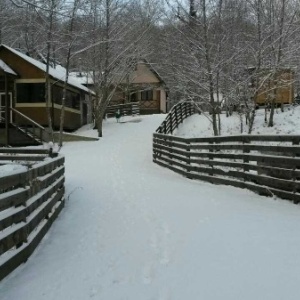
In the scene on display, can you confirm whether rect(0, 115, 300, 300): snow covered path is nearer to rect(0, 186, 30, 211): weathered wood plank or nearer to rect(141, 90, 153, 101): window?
rect(0, 186, 30, 211): weathered wood plank

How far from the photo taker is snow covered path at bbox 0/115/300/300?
4379 millimetres

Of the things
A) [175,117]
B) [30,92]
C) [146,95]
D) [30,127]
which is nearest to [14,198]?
[175,117]

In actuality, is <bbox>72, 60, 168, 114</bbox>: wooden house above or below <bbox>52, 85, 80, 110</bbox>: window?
above

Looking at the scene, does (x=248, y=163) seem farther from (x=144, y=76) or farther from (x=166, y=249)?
(x=144, y=76)

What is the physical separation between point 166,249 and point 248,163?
16.2ft

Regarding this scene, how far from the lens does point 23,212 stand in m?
5.41

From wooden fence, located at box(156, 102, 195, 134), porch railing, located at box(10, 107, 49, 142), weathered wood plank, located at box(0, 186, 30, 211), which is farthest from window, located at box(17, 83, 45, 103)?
weathered wood plank, located at box(0, 186, 30, 211)

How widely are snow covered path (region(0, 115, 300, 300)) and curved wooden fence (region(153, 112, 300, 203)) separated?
31 centimetres

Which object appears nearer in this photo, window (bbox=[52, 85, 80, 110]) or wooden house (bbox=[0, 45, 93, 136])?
wooden house (bbox=[0, 45, 93, 136])

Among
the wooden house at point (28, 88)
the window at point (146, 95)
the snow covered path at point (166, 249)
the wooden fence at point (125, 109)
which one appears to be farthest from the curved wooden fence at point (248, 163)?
the window at point (146, 95)

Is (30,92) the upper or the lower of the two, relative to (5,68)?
lower

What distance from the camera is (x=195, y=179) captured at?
42.9 ft

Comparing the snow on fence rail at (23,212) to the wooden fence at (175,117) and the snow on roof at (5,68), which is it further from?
the snow on roof at (5,68)

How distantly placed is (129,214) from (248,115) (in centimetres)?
1782
